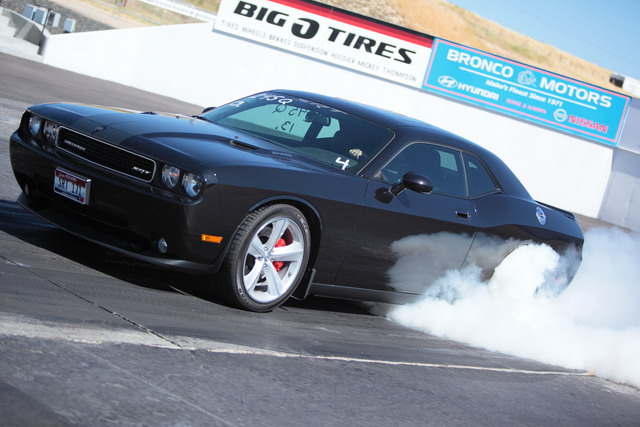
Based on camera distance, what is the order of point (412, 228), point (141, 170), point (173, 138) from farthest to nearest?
point (412, 228)
point (173, 138)
point (141, 170)

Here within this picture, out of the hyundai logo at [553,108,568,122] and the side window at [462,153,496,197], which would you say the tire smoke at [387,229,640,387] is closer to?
the side window at [462,153,496,197]

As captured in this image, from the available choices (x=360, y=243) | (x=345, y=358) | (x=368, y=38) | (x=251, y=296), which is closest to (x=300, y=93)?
(x=360, y=243)

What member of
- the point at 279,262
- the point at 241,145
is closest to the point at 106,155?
the point at 241,145

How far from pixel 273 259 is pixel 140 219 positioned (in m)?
0.89

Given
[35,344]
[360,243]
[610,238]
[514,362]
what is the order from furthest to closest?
[610,238], [514,362], [360,243], [35,344]

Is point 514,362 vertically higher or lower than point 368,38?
lower

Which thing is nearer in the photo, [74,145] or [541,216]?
[74,145]

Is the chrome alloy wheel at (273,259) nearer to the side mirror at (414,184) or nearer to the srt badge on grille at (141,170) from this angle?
the srt badge on grille at (141,170)

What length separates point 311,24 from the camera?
27766 mm

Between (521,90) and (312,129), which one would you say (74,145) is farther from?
(521,90)

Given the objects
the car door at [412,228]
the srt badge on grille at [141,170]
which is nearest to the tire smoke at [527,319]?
the car door at [412,228]

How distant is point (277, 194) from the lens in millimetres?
5492

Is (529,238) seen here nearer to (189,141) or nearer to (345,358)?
(345,358)

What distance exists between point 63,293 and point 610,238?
6638 millimetres
